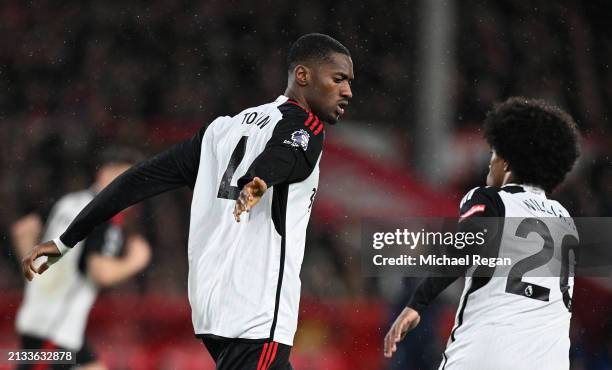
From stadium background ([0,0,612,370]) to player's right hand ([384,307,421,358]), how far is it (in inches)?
105

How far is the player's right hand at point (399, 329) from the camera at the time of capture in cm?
319

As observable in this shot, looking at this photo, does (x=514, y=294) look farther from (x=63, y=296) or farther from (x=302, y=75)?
(x=63, y=296)

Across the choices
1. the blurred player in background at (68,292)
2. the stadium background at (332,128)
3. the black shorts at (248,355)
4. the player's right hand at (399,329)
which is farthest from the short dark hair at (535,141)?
the stadium background at (332,128)

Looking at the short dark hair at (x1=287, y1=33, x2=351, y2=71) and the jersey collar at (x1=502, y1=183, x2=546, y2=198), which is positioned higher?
the short dark hair at (x1=287, y1=33, x2=351, y2=71)

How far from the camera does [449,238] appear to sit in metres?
3.43

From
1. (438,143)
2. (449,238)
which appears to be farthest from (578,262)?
(438,143)

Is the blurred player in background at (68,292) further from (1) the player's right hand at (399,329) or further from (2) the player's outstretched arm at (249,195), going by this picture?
(2) the player's outstretched arm at (249,195)

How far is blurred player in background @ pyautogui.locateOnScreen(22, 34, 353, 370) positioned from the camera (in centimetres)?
277

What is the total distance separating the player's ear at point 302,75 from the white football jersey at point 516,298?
0.63 meters

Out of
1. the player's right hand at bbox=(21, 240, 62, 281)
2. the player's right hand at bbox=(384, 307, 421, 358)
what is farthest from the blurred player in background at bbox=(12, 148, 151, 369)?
the player's right hand at bbox=(384, 307, 421, 358)

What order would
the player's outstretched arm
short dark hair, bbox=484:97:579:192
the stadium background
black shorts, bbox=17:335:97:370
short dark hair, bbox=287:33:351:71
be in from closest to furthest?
1. the player's outstretched arm
2. short dark hair, bbox=287:33:351:71
3. short dark hair, bbox=484:97:579:192
4. black shorts, bbox=17:335:97:370
5. the stadium background
